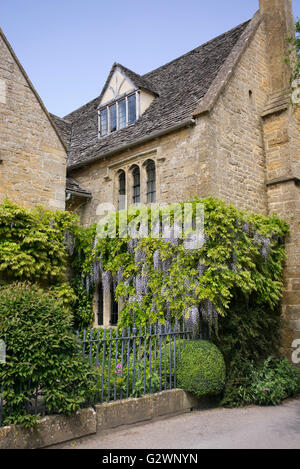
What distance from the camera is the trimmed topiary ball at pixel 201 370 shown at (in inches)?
289

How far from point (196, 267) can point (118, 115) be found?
8.32m

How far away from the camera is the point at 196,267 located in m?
8.69

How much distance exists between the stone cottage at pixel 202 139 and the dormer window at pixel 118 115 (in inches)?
1.6

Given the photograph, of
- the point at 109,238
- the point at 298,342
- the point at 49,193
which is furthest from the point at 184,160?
the point at 298,342

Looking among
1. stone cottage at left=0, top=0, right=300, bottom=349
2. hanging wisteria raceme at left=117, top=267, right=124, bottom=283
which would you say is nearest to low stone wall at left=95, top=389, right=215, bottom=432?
hanging wisteria raceme at left=117, top=267, right=124, bottom=283

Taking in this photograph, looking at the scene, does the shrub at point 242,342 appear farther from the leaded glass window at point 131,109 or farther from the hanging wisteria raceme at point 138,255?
the leaded glass window at point 131,109

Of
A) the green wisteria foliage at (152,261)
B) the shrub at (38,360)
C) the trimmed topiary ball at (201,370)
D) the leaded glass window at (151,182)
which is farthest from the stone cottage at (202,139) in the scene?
the shrub at (38,360)

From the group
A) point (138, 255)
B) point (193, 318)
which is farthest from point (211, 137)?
point (193, 318)

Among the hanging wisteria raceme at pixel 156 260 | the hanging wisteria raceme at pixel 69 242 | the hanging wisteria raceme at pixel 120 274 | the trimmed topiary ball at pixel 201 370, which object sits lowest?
the trimmed topiary ball at pixel 201 370

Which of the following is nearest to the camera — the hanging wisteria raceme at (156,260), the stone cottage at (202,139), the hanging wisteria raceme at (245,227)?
the hanging wisteria raceme at (156,260)

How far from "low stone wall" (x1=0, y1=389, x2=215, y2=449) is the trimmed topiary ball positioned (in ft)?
0.81

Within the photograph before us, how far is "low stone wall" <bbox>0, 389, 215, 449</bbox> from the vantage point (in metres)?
5.02
